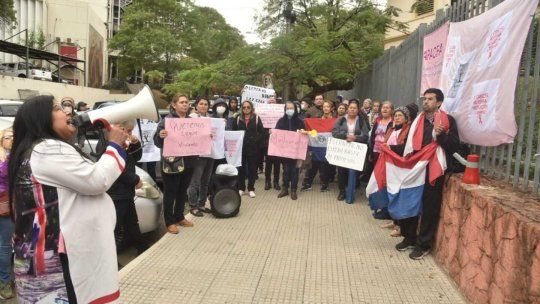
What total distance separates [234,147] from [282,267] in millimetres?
3672

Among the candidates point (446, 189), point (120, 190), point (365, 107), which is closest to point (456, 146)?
point (446, 189)

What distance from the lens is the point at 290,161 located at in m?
8.48

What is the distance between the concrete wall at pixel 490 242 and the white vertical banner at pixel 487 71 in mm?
530

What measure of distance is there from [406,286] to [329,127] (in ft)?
16.4

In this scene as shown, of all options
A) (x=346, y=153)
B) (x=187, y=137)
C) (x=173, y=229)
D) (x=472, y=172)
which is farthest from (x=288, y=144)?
(x=472, y=172)

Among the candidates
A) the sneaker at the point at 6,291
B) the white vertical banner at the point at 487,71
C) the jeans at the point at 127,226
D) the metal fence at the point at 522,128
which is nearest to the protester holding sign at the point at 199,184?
the jeans at the point at 127,226

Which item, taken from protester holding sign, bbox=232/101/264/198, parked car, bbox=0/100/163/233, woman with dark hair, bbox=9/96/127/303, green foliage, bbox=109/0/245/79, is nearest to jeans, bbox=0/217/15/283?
parked car, bbox=0/100/163/233

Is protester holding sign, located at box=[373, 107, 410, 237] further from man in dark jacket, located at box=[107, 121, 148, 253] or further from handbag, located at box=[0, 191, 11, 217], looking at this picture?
handbag, located at box=[0, 191, 11, 217]

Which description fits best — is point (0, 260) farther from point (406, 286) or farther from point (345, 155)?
point (345, 155)

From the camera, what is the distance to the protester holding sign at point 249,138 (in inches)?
329

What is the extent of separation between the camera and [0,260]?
4.29 metres

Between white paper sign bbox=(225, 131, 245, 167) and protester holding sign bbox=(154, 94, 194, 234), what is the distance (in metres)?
1.83

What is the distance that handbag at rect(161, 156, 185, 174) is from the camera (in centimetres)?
596

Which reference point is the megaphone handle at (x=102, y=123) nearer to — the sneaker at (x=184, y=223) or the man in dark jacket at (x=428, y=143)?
the man in dark jacket at (x=428, y=143)
